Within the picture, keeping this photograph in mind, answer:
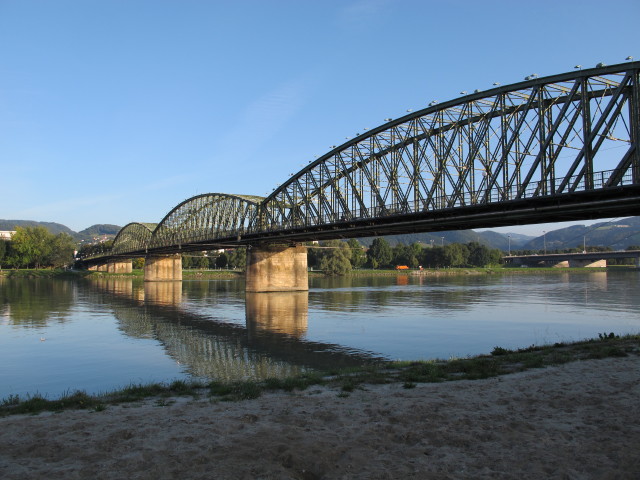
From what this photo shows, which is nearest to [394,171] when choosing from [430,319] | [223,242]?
[430,319]

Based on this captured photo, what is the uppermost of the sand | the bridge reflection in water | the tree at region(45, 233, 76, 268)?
the tree at region(45, 233, 76, 268)

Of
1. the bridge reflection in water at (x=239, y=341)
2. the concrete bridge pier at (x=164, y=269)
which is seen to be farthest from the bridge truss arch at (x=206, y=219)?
the bridge reflection in water at (x=239, y=341)

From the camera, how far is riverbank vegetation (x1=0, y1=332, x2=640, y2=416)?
1280 centimetres

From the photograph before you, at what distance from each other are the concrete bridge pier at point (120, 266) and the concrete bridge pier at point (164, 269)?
53325 mm

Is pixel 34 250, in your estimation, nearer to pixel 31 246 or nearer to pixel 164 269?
pixel 31 246

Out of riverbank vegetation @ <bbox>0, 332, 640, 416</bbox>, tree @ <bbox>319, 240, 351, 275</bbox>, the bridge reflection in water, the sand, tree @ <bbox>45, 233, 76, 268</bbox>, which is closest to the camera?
the sand

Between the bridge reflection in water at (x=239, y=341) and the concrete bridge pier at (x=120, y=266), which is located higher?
the concrete bridge pier at (x=120, y=266)

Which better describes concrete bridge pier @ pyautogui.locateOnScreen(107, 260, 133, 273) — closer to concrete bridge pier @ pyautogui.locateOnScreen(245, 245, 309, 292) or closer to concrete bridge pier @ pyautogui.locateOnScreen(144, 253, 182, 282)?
concrete bridge pier @ pyautogui.locateOnScreen(144, 253, 182, 282)

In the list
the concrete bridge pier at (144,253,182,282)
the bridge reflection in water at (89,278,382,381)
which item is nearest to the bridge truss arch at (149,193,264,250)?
the concrete bridge pier at (144,253,182,282)

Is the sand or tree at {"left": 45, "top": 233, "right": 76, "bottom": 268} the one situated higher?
tree at {"left": 45, "top": 233, "right": 76, "bottom": 268}

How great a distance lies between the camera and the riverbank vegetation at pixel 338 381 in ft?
42.0

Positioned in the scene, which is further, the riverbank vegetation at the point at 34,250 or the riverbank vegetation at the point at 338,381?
the riverbank vegetation at the point at 34,250

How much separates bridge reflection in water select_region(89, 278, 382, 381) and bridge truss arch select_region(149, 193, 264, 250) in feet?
114

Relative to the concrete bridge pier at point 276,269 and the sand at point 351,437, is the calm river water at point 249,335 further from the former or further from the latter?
the concrete bridge pier at point 276,269
